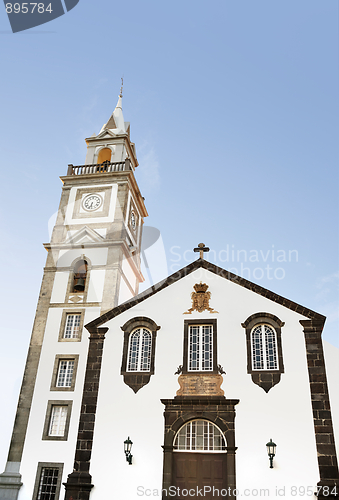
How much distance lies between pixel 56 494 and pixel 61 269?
33.0 feet

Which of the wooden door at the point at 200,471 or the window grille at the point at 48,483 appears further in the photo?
the window grille at the point at 48,483

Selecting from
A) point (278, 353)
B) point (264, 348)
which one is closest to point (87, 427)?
point (264, 348)

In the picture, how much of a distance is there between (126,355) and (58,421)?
14.4 ft

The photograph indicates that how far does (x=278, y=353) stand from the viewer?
1588 cm

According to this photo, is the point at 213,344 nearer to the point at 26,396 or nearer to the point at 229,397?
the point at 229,397

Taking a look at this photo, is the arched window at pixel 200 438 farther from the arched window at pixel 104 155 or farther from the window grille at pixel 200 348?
the arched window at pixel 104 155

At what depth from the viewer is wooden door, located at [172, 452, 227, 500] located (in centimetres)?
1448

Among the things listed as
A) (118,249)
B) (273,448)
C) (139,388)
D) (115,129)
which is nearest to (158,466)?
(139,388)

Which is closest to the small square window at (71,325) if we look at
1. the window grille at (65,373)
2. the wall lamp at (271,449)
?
the window grille at (65,373)

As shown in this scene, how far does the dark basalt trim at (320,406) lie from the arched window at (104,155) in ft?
56.6

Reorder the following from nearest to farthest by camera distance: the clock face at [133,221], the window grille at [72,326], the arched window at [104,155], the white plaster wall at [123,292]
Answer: the window grille at [72,326], the white plaster wall at [123,292], the clock face at [133,221], the arched window at [104,155]

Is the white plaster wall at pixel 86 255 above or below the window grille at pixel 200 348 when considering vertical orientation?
above

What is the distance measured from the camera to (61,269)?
74.2ft

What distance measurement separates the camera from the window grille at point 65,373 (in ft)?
62.7
